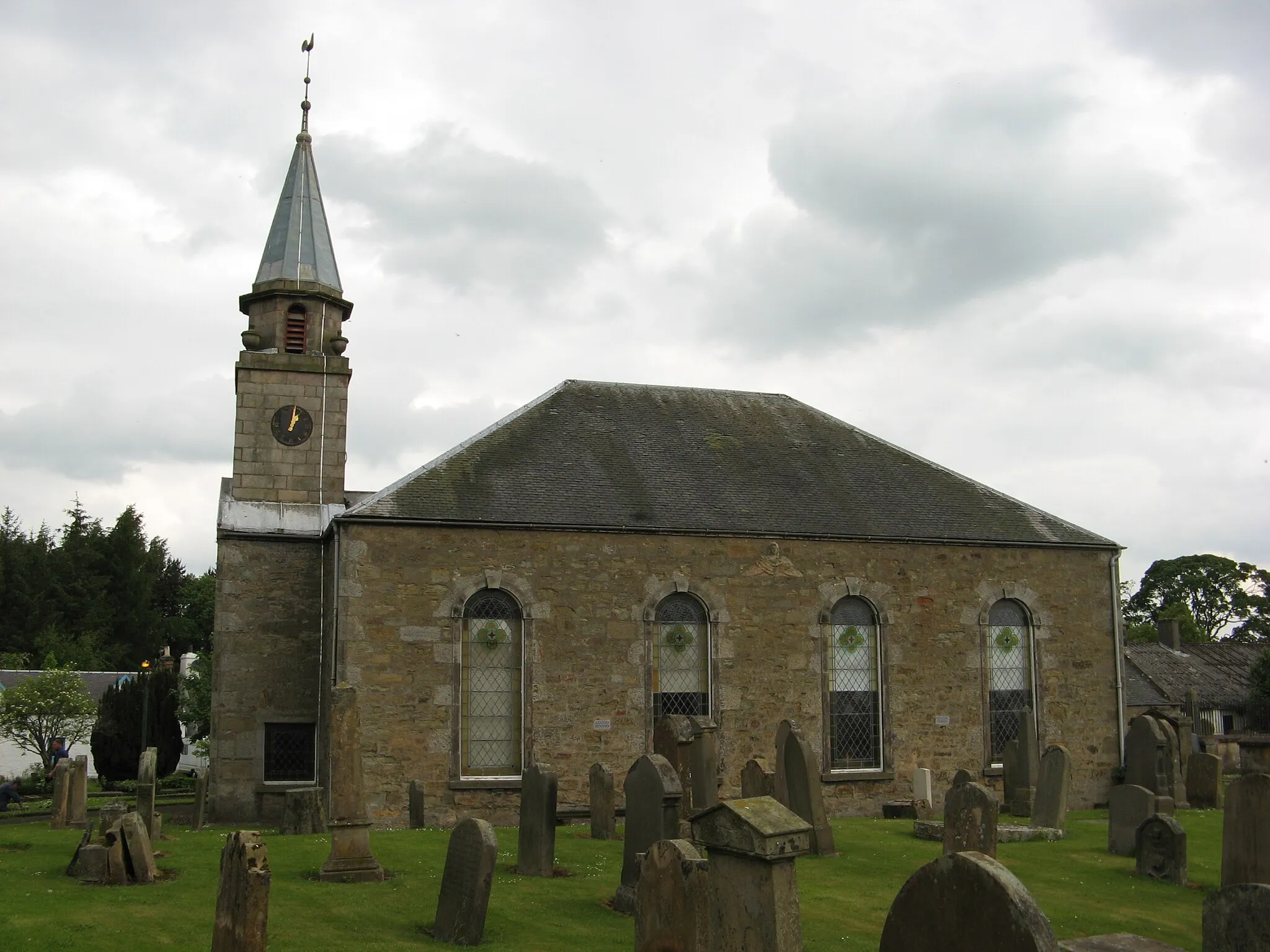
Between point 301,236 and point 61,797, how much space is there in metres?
11.7

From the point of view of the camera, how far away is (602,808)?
15859 millimetres

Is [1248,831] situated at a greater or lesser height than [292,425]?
lesser

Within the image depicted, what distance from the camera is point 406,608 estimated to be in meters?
18.9

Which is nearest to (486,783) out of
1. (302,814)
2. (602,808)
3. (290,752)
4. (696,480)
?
(302,814)

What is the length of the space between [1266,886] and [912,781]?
49.2 feet

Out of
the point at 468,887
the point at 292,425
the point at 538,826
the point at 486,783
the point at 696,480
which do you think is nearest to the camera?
the point at 468,887

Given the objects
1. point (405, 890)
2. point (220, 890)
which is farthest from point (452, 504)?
point (220, 890)

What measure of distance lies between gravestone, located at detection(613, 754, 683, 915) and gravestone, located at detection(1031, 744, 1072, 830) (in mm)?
8296

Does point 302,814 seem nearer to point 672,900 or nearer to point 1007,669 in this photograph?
point 672,900

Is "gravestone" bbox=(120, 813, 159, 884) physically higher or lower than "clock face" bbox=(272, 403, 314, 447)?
lower

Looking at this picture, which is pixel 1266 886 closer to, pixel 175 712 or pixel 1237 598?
pixel 175 712

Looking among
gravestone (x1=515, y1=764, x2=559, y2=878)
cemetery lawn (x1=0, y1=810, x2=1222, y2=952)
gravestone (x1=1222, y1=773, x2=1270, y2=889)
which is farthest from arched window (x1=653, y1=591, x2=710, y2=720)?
gravestone (x1=1222, y1=773, x2=1270, y2=889)

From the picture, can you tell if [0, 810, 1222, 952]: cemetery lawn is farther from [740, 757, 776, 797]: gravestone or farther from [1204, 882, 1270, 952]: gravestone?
[1204, 882, 1270, 952]: gravestone

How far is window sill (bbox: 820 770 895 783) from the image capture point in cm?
2036
